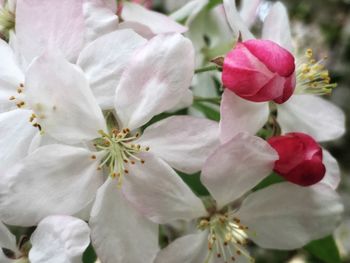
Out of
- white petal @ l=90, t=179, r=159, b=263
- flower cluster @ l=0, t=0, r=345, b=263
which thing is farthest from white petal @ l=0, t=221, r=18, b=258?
white petal @ l=90, t=179, r=159, b=263

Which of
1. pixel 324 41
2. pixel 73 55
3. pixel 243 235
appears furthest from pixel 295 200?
pixel 324 41

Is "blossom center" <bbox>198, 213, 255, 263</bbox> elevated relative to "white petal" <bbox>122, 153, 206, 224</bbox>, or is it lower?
lower

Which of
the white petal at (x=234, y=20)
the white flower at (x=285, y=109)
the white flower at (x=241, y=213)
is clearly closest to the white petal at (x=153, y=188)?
the white flower at (x=241, y=213)

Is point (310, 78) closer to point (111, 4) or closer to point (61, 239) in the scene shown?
point (111, 4)

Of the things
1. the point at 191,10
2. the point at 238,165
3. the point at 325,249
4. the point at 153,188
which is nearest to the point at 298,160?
the point at 238,165

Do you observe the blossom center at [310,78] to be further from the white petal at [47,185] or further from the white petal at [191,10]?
the white petal at [47,185]

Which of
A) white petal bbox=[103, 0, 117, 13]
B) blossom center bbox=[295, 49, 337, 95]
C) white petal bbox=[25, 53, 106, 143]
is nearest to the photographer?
white petal bbox=[25, 53, 106, 143]

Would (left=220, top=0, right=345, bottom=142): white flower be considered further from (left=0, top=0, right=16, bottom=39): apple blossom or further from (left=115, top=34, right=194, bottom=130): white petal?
(left=0, top=0, right=16, bottom=39): apple blossom
